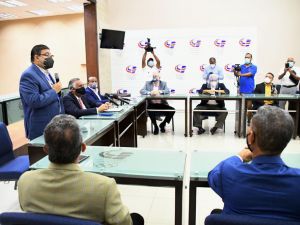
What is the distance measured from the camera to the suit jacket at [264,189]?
112 cm

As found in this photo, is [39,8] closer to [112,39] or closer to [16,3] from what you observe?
[16,3]

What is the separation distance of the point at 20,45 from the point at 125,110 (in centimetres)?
825

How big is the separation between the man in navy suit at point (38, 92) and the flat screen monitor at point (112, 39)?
4096 millimetres

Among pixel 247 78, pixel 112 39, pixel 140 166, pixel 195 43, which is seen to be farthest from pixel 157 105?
pixel 140 166

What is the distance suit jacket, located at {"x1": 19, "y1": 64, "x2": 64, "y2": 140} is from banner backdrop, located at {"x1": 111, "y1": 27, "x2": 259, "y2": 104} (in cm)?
492

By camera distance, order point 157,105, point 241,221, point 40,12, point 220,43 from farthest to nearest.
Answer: point 40,12 → point 220,43 → point 157,105 → point 241,221

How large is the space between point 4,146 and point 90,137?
0.91 m

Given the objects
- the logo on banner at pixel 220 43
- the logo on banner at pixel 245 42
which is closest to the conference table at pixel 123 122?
the logo on banner at pixel 220 43

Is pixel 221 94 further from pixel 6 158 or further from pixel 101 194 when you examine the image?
pixel 101 194

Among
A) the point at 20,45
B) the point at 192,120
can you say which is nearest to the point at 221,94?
the point at 192,120

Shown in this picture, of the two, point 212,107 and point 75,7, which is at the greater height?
point 75,7

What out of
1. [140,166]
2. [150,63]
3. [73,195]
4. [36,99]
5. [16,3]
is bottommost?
[140,166]

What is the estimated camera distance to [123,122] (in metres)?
4.19

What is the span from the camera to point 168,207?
279 cm
